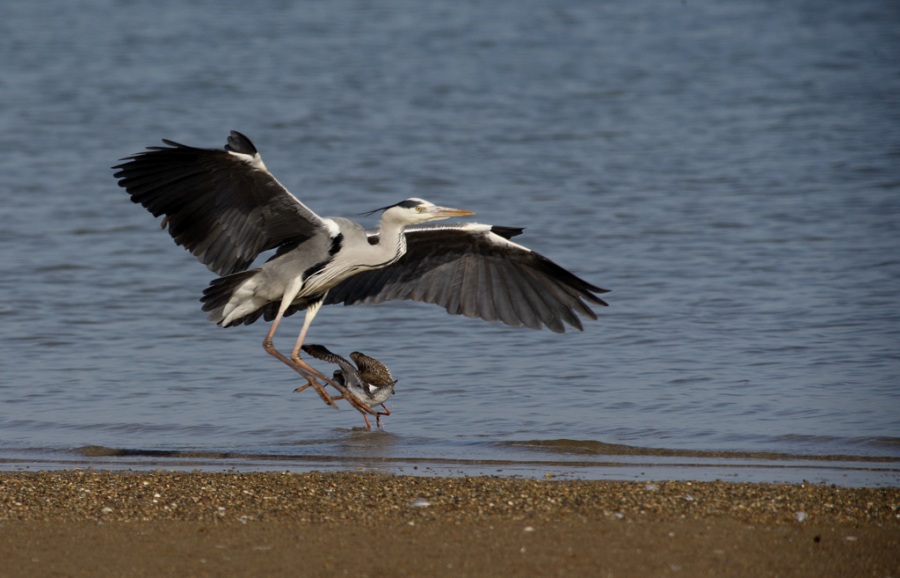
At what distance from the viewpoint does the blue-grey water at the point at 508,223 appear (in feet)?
30.2

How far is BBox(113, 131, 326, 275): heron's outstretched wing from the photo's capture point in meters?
8.45

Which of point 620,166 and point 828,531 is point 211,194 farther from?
point 620,166

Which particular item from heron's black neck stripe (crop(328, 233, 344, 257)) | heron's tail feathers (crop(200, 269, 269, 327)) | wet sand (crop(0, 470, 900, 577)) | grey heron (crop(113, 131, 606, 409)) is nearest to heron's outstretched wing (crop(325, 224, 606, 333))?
grey heron (crop(113, 131, 606, 409))

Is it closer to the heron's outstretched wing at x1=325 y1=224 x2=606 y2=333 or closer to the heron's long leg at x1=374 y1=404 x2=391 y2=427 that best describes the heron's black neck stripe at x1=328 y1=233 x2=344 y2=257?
the heron's outstretched wing at x1=325 y1=224 x2=606 y2=333

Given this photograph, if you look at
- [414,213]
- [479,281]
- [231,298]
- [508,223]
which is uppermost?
[508,223]

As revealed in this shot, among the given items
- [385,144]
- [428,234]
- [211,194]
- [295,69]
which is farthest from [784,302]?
[295,69]

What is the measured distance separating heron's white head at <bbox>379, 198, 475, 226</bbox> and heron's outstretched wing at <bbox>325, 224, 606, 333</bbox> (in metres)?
0.29

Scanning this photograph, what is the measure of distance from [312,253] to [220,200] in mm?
885

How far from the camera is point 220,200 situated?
887 centimetres

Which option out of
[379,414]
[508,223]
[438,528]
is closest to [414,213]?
[379,414]

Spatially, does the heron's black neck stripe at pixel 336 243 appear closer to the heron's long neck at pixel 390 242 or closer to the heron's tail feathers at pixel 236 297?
the heron's long neck at pixel 390 242

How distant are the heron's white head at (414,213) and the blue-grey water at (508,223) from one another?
154cm

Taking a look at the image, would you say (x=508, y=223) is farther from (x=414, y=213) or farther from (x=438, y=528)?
(x=438, y=528)

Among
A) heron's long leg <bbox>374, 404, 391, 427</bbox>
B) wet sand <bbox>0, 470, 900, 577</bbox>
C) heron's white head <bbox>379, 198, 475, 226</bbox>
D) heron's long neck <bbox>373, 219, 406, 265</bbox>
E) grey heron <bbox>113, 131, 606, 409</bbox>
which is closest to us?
wet sand <bbox>0, 470, 900, 577</bbox>
